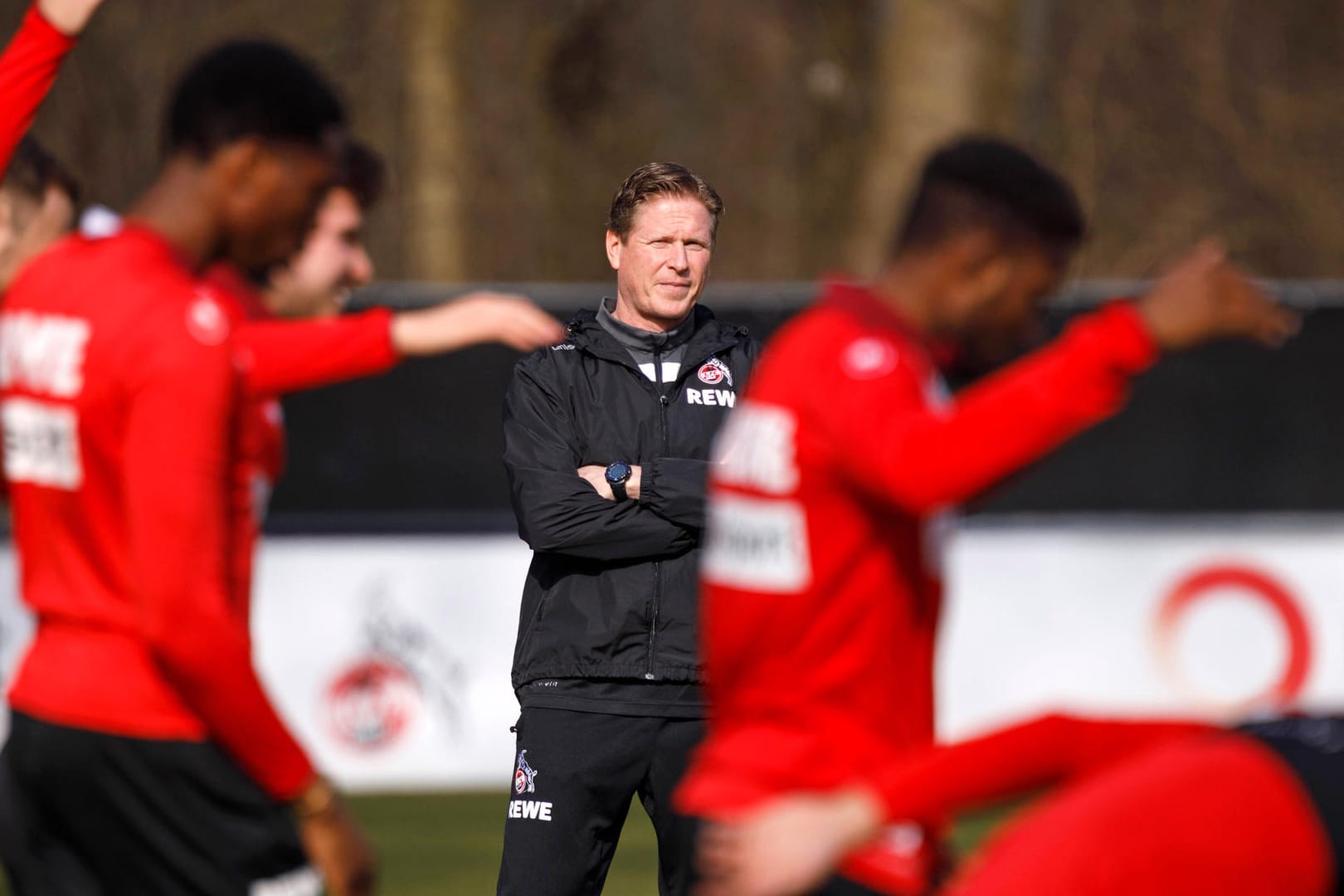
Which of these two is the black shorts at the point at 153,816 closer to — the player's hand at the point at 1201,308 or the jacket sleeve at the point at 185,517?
the jacket sleeve at the point at 185,517

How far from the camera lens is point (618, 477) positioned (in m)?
5.34

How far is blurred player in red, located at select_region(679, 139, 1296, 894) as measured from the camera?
3111mm

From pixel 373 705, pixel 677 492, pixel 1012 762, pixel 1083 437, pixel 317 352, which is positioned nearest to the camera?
pixel 1012 762

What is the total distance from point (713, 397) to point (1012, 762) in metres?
2.60

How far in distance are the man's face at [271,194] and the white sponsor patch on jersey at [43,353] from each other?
0.95 ft

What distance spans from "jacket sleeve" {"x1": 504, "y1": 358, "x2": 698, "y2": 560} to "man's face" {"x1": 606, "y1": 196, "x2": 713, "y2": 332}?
357mm

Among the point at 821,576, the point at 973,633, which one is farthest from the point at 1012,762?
the point at 973,633

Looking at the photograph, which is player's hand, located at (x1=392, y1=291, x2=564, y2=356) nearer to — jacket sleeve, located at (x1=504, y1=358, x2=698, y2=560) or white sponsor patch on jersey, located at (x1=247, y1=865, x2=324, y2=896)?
white sponsor patch on jersey, located at (x1=247, y1=865, x2=324, y2=896)

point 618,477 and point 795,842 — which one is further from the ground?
point 618,477

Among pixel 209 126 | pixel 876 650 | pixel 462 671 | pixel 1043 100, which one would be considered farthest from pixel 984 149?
pixel 1043 100

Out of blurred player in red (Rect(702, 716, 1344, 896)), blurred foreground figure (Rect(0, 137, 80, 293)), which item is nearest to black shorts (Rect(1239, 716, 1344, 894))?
blurred player in red (Rect(702, 716, 1344, 896))

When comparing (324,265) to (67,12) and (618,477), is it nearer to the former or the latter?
(67,12)

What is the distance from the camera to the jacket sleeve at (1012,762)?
293 centimetres

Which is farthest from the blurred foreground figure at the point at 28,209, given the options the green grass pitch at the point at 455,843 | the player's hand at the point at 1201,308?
the green grass pitch at the point at 455,843
